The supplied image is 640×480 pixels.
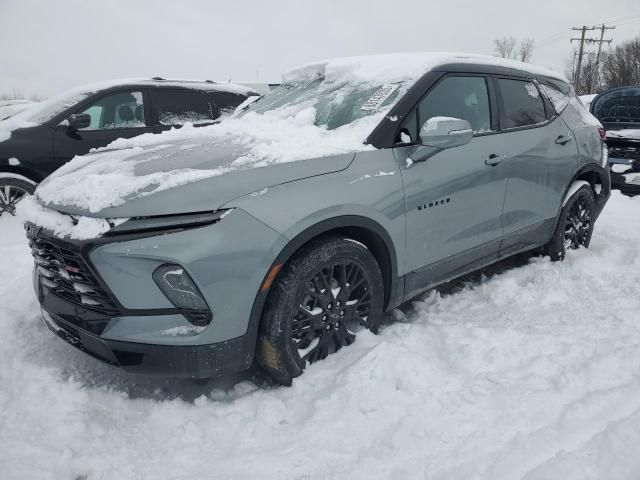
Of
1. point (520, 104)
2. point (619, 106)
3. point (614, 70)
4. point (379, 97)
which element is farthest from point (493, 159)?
point (614, 70)

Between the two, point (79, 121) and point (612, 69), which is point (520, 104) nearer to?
point (79, 121)

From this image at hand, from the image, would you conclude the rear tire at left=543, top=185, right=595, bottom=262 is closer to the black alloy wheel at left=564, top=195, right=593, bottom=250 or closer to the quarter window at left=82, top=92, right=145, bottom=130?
the black alloy wheel at left=564, top=195, right=593, bottom=250

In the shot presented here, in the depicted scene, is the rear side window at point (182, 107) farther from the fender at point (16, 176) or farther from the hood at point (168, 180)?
the hood at point (168, 180)

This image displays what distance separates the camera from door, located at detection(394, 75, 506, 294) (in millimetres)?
2783

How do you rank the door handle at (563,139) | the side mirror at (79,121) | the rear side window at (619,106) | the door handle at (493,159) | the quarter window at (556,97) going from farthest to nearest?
the rear side window at (619,106) → the side mirror at (79,121) → the quarter window at (556,97) → the door handle at (563,139) → the door handle at (493,159)

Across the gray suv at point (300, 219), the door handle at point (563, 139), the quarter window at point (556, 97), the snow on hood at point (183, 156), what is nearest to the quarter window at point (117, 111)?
the gray suv at point (300, 219)

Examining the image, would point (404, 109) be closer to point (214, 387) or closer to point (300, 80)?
point (300, 80)

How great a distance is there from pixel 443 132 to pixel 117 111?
4329 millimetres

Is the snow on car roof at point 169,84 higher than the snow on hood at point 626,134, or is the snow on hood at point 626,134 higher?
the snow on car roof at point 169,84

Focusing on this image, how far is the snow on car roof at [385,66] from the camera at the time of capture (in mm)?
3000

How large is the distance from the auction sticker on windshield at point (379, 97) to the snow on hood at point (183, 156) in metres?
0.12

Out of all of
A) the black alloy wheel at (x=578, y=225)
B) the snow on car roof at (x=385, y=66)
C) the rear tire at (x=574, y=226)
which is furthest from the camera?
the black alloy wheel at (x=578, y=225)

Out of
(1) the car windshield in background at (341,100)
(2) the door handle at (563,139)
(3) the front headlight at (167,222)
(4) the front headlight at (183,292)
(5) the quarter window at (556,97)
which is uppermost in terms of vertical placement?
(1) the car windshield in background at (341,100)

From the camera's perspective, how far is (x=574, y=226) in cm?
429
